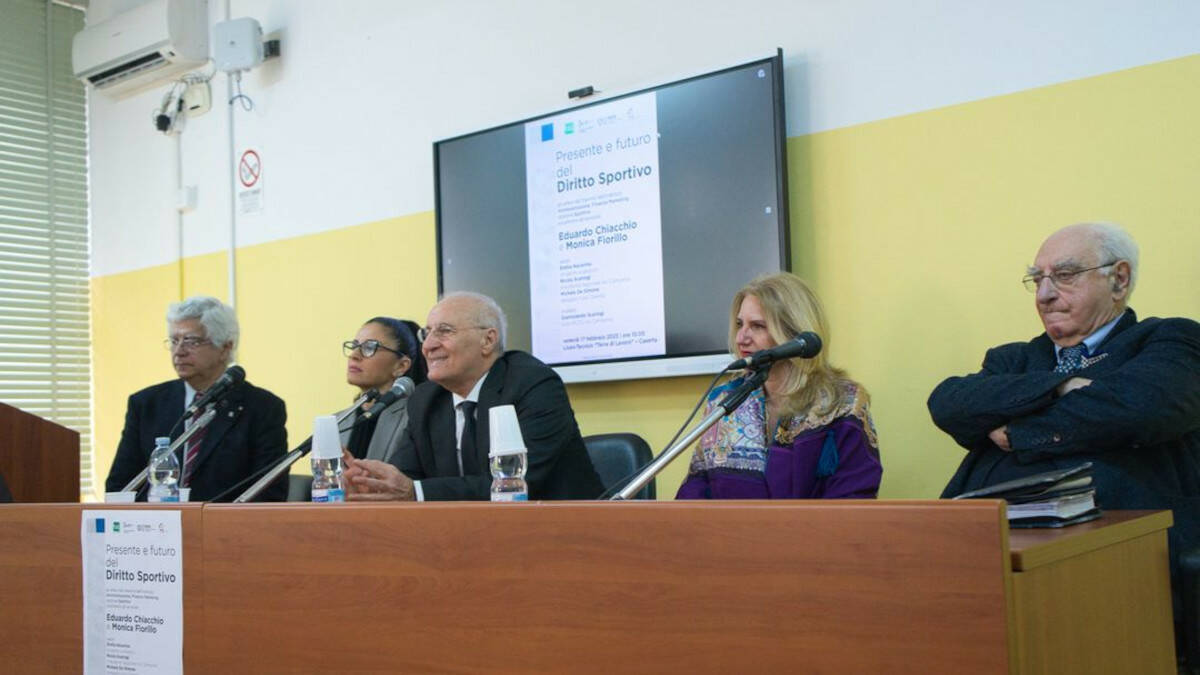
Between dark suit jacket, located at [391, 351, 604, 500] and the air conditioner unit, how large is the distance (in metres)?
2.68

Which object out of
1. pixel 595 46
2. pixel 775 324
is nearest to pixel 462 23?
pixel 595 46

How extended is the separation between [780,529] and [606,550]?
23cm

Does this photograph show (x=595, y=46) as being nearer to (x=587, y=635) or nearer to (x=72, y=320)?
(x=587, y=635)

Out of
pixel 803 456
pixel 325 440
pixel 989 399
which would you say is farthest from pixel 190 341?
pixel 989 399

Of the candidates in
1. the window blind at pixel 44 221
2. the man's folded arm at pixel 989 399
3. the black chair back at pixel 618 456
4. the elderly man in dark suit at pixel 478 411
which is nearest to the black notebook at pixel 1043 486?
the man's folded arm at pixel 989 399

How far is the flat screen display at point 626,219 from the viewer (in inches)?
130

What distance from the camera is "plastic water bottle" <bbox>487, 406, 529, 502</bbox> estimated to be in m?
1.85

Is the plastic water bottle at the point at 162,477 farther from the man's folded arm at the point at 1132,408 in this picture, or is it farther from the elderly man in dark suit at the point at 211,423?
the man's folded arm at the point at 1132,408

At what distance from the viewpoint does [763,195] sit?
325 centimetres

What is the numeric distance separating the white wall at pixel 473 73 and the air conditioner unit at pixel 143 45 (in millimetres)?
109

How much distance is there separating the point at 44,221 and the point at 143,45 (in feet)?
3.29

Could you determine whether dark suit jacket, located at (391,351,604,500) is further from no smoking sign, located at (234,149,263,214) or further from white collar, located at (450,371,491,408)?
no smoking sign, located at (234,149,263,214)

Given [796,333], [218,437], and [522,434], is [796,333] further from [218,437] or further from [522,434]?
[218,437]

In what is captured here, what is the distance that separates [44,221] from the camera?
5293mm
